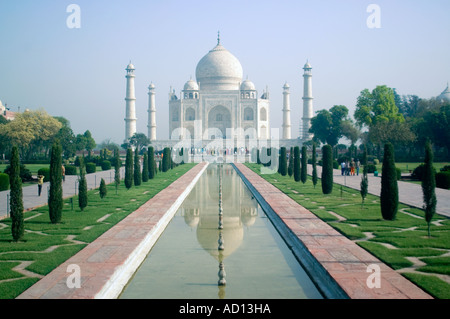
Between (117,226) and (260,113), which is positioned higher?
(260,113)

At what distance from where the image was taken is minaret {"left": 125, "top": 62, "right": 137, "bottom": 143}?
4304 cm

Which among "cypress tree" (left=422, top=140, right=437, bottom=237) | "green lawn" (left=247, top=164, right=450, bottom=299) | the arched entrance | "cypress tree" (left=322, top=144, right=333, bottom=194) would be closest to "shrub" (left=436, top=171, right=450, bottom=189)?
"green lawn" (left=247, top=164, right=450, bottom=299)

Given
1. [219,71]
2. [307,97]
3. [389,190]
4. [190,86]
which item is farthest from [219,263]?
[190,86]

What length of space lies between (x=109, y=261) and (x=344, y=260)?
2.55m

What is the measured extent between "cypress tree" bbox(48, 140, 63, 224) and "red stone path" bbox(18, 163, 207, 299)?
3.42 ft

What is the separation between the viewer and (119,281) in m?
4.88

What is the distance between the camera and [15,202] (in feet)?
21.6

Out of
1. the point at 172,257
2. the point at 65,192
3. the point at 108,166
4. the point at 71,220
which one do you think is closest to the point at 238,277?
the point at 172,257

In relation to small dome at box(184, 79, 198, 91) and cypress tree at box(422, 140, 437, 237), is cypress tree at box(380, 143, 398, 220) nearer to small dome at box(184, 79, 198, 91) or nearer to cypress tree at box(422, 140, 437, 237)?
cypress tree at box(422, 140, 437, 237)

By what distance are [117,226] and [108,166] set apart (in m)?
16.7

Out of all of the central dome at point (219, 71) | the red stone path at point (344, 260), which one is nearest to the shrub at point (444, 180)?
the red stone path at point (344, 260)

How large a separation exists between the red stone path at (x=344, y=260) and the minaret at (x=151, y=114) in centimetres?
→ 3723

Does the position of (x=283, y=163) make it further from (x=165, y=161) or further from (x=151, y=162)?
(x=165, y=161)
